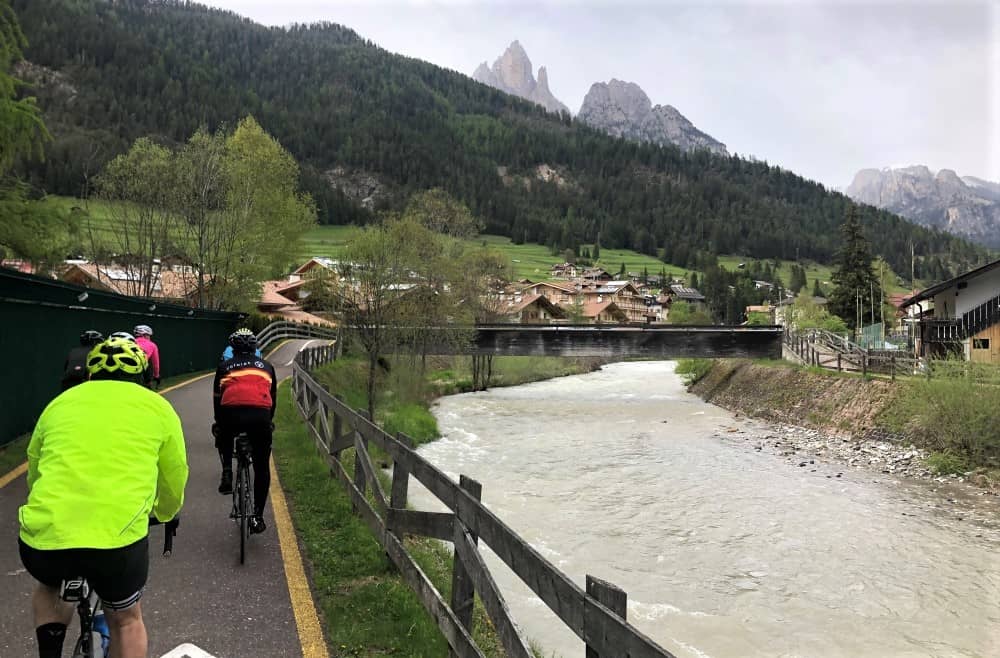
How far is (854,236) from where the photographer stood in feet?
207

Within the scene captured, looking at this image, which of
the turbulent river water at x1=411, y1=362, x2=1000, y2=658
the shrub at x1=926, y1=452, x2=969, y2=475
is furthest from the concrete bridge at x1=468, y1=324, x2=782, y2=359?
the shrub at x1=926, y1=452, x2=969, y2=475

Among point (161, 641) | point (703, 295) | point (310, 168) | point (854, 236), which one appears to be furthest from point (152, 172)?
point (310, 168)

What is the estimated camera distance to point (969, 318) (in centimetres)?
3594

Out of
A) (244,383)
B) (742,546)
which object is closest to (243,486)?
(244,383)

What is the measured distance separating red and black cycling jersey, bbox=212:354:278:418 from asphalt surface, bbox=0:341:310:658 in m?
1.40

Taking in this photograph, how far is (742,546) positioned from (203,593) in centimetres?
1146

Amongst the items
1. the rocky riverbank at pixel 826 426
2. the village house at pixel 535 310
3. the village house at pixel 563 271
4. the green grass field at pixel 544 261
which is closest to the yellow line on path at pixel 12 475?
the rocky riverbank at pixel 826 426

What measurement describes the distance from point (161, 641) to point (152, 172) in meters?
32.3

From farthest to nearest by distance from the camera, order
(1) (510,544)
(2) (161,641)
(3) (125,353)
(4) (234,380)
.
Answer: (4) (234,380) → (2) (161,641) → (1) (510,544) → (3) (125,353)

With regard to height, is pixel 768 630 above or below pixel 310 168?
below

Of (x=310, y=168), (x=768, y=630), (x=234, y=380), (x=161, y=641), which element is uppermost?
(x=310, y=168)

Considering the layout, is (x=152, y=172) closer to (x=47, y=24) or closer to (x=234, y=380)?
(x=234, y=380)

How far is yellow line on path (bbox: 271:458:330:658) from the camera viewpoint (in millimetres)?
4559

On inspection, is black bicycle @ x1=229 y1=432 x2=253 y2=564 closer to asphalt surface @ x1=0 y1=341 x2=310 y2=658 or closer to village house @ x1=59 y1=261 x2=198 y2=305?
asphalt surface @ x1=0 y1=341 x2=310 y2=658
